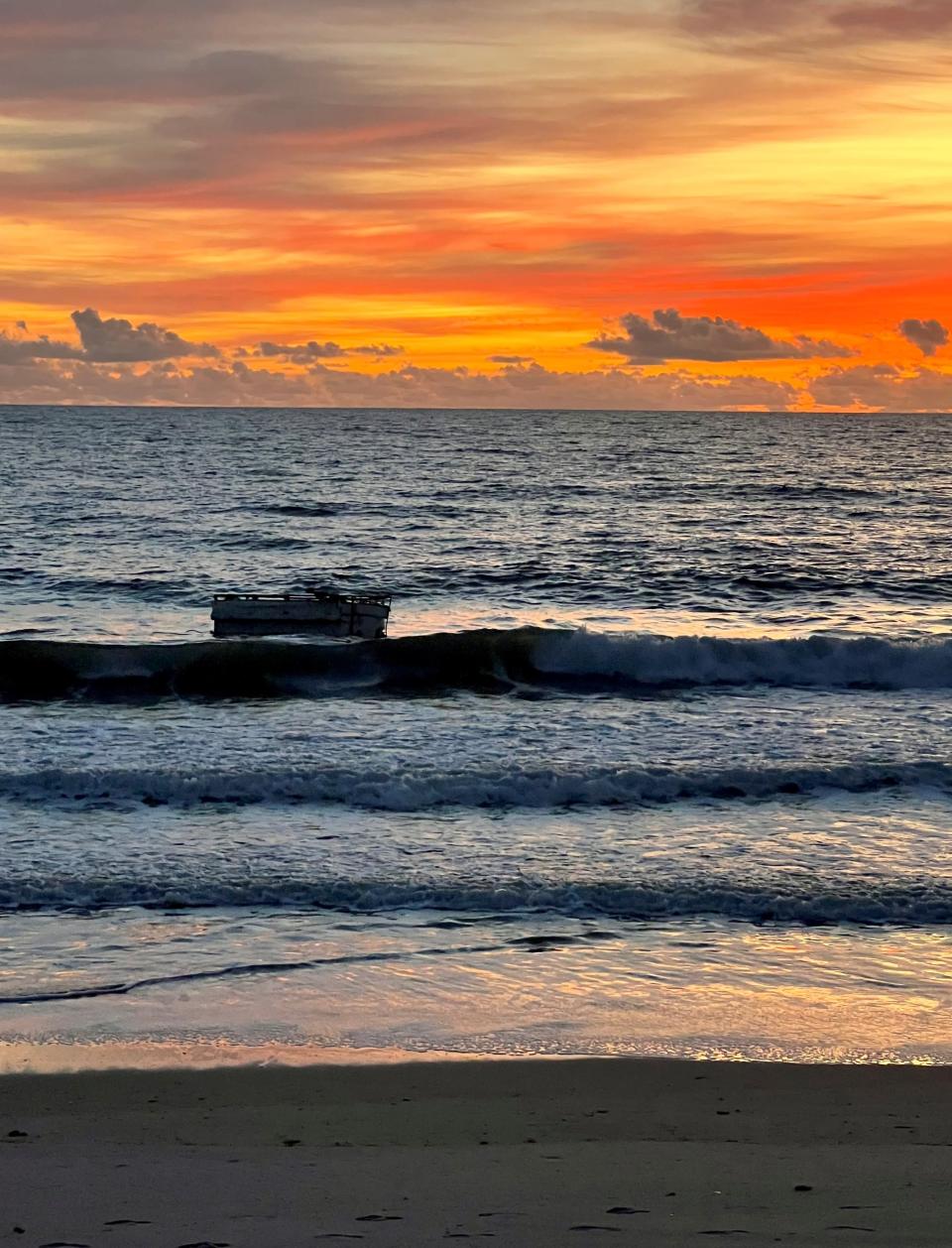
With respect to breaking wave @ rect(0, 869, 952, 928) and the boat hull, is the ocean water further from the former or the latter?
the boat hull

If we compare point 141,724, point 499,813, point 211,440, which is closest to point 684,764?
point 499,813

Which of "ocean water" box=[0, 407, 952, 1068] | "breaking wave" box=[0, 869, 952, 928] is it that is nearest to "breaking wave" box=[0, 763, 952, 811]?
"ocean water" box=[0, 407, 952, 1068]

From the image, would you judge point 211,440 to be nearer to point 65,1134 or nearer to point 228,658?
point 228,658

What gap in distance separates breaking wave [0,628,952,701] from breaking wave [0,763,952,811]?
21.5 feet

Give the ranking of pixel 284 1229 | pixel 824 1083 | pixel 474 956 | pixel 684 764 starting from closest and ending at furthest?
pixel 284 1229 → pixel 824 1083 → pixel 474 956 → pixel 684 764

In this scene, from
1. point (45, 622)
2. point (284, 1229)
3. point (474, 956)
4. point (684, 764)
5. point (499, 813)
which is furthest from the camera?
point (45, 622)

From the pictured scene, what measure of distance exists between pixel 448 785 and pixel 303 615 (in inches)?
442

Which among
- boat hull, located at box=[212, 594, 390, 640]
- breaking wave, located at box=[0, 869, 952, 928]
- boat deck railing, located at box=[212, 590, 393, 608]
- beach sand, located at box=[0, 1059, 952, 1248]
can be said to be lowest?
breaking wave, located at box=[0, 869, 952, 928]

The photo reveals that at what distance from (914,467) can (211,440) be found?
6071 cm

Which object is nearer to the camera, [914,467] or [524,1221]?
[524,1221]

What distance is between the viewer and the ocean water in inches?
304

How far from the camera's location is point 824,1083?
6668 millimetres

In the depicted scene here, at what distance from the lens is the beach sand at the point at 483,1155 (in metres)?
5.05

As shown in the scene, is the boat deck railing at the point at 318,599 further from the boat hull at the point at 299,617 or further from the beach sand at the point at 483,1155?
the beach sand at the point at 483,1155
